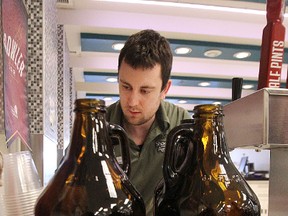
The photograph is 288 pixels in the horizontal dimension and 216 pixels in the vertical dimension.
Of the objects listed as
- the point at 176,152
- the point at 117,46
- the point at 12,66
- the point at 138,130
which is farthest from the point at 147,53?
the point at 117,46

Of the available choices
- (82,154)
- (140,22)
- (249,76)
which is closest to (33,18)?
(140,22)

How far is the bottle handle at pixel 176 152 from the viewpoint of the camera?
1.49ft

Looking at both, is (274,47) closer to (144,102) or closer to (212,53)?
(144,102)

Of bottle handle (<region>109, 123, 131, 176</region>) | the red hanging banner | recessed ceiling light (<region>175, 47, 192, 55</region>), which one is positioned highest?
recessed ceiling light (<region>175, 47, 192, 55</region>)

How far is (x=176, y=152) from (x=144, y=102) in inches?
27.5

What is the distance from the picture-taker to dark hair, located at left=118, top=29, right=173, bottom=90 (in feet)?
4.01

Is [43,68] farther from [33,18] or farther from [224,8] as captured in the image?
[224,8]

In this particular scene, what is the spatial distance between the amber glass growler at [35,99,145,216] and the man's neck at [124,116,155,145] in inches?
32.3

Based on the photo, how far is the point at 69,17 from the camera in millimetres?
2930

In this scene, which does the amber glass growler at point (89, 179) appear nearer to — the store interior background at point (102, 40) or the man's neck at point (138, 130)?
the man's neck at point (138, 130)

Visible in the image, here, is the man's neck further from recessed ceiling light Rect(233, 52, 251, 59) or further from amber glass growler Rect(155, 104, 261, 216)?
recessed ceiling light Rect(233, 52, 251, 59)

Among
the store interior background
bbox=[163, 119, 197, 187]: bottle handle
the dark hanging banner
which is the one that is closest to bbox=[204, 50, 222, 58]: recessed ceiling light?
the store interior background

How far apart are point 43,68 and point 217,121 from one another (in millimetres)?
1675

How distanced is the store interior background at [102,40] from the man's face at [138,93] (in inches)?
33.4
